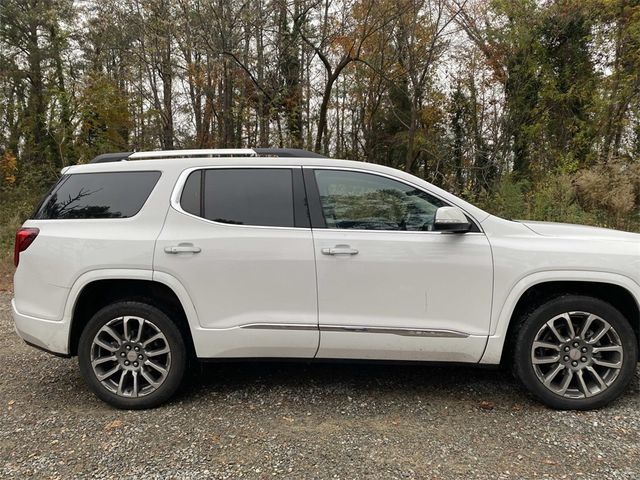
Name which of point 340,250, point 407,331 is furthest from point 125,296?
point 407,331

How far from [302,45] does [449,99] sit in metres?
9.63

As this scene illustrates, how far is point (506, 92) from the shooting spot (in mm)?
16406

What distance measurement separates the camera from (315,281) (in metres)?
3.17

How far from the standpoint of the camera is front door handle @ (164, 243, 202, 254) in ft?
10.6

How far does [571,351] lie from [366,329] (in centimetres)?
144

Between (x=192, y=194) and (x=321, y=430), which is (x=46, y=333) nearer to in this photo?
(x=192, y=194)

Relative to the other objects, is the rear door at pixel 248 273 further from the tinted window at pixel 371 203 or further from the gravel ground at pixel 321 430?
the gravel ground at pixel 321 430

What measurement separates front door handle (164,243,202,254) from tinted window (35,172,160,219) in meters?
0.44

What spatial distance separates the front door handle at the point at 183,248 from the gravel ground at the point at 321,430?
114cm

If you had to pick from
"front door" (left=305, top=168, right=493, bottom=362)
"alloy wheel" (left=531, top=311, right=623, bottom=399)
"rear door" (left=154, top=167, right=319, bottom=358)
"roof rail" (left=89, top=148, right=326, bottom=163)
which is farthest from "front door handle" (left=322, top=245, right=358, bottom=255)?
"alloy wheel" (left=531, top=311, right=623, bottom=399)

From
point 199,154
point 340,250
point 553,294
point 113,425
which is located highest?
point 199,154

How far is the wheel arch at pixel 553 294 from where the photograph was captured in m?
3.11

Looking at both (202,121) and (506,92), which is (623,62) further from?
(202,121)

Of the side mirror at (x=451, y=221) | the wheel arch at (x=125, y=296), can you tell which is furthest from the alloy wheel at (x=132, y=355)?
the side mirror at (x=451, y=221)
